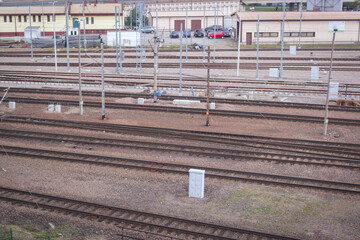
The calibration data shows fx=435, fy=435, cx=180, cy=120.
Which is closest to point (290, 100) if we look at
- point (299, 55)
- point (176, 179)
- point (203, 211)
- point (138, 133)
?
point (138, 133)

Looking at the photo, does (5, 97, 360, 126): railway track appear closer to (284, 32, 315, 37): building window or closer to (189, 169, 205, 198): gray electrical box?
(189, 169, 205, 198): gray electrical box

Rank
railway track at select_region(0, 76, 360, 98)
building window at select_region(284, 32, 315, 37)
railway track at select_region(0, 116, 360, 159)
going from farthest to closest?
building window at select_region(284, 32, 315, 37) → railway track at select_region(0, 76, 360, 98) → railway track at select_region(0, 116, 360, 159)

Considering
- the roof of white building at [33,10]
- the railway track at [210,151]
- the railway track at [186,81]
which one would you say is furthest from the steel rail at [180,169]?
the roof of white building at [33,10]

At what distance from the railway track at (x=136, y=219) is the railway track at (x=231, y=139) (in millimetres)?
6773

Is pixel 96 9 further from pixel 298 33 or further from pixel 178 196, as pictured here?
pixel 178 196

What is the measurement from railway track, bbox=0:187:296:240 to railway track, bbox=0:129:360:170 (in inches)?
197

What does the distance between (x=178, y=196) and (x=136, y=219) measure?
189cm

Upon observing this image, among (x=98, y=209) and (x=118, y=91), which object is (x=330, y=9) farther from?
(x=98, y=209)

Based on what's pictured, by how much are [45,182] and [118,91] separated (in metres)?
14.4

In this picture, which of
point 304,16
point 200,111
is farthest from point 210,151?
point 304,16

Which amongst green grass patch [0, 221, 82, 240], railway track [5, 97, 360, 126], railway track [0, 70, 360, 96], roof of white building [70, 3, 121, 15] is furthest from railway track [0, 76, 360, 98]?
roof of white building [70, 3, 121, 15]

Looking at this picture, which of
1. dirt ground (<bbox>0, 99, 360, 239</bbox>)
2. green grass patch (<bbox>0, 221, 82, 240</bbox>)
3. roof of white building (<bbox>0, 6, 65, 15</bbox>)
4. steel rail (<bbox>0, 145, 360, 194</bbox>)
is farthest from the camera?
roof of white building (<bbox>0, 6, 65, 15</bbox>)

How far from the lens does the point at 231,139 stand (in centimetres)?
1778

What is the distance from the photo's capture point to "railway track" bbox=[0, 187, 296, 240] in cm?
1030
